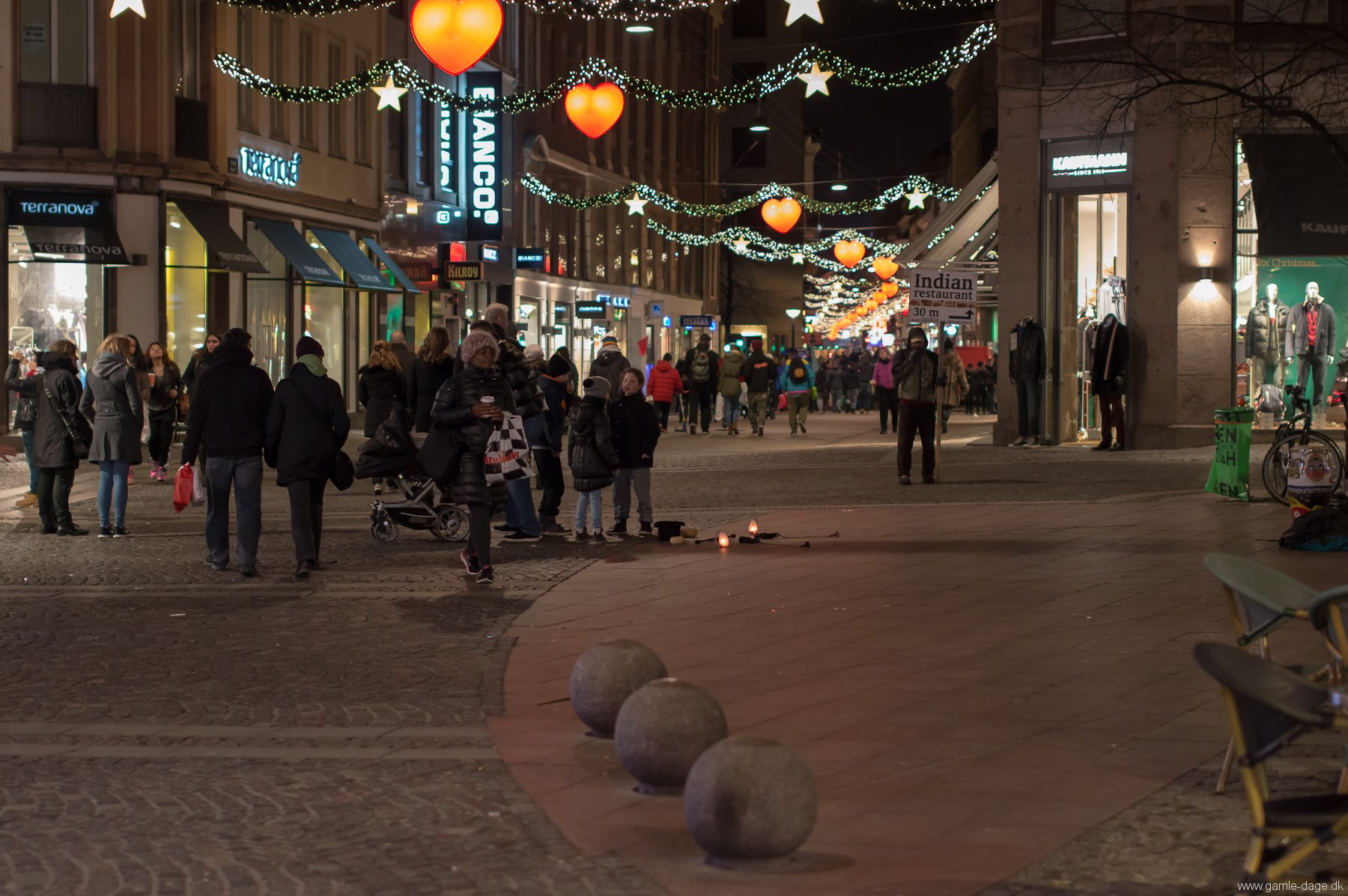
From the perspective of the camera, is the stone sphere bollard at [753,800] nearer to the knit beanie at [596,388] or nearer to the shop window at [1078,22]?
the knit beanie at [596,388]

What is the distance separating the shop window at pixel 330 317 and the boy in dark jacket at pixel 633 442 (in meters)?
21.5

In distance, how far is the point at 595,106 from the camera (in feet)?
82.5

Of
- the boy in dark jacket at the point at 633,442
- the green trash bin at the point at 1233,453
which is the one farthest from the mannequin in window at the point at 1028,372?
the boy in dark jacket at the point at 633,442

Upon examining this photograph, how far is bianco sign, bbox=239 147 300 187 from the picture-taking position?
33000 millimetres

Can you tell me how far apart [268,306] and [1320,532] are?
2499 cm

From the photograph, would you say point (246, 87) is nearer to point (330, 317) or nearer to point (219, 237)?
point (219, 237)

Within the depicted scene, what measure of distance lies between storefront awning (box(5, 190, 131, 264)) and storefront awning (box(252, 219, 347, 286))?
4.57 m

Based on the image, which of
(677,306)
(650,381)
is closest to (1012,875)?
(650,381)

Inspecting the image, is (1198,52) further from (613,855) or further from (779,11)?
(779,11)

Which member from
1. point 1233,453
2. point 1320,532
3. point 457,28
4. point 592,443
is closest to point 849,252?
point 457,28

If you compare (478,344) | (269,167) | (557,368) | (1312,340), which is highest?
(269,167)

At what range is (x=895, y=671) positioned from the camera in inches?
351

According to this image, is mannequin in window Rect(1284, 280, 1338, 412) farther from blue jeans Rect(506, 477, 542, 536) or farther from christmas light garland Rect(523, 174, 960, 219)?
christmas light garland Rect(523, 174, 960, 219)

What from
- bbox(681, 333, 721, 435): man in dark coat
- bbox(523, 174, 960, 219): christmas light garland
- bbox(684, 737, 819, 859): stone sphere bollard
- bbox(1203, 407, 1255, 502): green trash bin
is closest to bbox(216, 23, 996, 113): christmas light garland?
bbox(681, 333, 721, 435): man in dark coat
